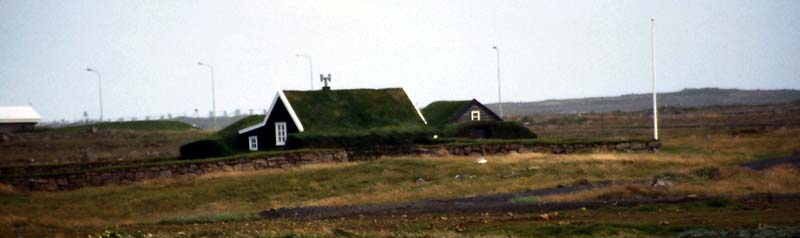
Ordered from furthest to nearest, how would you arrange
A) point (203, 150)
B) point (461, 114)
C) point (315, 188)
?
point (461, 114) → point (203, 150) → point (315, 188)

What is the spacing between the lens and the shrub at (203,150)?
2085 inches

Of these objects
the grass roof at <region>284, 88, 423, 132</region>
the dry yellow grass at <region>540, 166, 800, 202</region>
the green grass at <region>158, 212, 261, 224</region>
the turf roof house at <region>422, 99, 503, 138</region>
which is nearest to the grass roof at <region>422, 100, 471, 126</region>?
the turf roof house at <region>422, 99, 503, 138</region>

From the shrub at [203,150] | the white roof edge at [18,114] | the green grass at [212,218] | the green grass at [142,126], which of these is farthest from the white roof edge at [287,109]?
the white roof edge at [18,114]

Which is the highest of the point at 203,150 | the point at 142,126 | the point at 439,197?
the point at 142,126

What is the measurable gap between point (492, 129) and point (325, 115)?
9.79 meters

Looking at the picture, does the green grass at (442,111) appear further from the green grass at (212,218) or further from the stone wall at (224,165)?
the green grass at (212,218)

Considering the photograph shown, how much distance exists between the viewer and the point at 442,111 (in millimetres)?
65500

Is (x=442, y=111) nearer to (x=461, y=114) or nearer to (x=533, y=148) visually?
(x=461, y=114)

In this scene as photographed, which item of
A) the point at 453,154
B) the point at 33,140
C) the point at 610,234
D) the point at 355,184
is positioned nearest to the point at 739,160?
the point at 453,154

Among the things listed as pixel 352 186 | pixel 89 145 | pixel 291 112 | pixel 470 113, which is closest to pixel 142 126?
pixel 89 145

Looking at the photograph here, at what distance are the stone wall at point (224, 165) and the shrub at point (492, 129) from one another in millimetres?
7843

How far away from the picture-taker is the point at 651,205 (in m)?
30.3

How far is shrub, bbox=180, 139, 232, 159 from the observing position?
174ft

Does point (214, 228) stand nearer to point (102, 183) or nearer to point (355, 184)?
point (355, 184)
